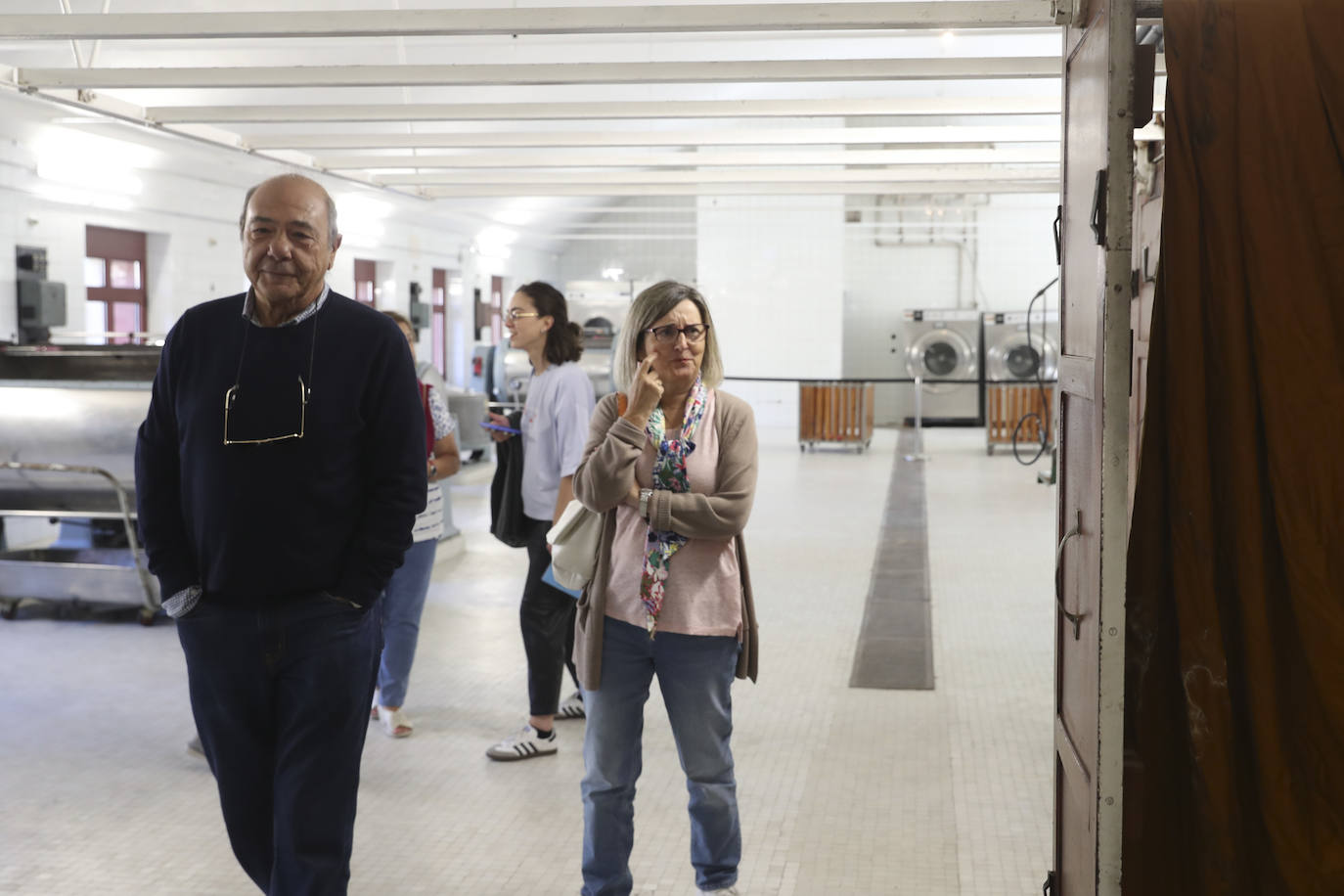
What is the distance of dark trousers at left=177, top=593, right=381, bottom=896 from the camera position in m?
2.49

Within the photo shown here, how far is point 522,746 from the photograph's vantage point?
4.39 m

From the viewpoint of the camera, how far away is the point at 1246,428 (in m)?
2.12

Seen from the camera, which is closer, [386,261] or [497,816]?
[497,816]

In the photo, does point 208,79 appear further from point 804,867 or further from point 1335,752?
point 1335,752

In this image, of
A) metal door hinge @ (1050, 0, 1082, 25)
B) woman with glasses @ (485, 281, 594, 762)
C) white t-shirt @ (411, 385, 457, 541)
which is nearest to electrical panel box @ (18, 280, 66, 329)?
white t-shirt @ (411, 385, 457, 541)

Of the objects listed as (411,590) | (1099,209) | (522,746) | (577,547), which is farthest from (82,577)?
(1099,209)

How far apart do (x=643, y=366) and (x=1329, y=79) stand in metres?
1.40

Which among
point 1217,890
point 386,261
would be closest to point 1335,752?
point 1217,890

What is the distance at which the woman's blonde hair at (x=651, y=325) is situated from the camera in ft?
9.52

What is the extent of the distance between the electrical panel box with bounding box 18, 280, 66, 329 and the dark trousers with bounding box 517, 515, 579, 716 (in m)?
6.26

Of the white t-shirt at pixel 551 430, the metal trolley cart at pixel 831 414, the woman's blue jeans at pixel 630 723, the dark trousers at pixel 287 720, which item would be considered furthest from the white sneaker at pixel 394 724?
the metal trolley cart at pixel 831 414

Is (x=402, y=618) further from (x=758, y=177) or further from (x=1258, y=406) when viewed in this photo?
(x=758, y=177)

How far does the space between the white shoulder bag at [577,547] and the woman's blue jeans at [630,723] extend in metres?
0.15

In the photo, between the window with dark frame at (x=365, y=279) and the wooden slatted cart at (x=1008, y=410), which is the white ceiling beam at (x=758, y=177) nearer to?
the wooden slatted cart at (x=1008, y=410)
